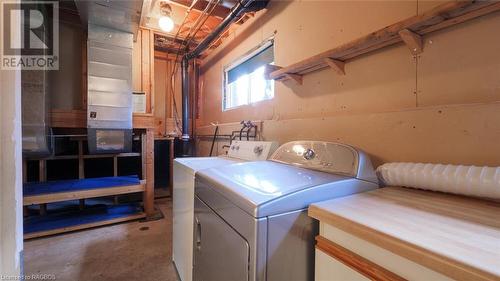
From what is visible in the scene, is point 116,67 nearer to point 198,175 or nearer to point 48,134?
point 48,134

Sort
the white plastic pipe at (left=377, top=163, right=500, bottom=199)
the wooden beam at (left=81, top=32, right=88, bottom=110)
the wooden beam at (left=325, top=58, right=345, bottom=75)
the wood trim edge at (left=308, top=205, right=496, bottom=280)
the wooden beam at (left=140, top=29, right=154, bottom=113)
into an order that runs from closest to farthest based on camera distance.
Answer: the wood trim edge at (left=308, top=205, right=496, bottom=280) → the white plastic pipe at (left=377, top=163, right=500, bottom=199) → the wooden beam at (left=325, top=58, right=345, bottom=75) → the wooden beam at (left=81, top=32, right=88, bottom=110) → the wooden beam at (left=140, top=29, right=154, bottom=113)

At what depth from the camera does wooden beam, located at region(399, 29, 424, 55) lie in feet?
3.22

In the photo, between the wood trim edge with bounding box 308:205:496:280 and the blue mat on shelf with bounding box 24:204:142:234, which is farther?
the blue mat on shelf with bounding box 24:204:142:234

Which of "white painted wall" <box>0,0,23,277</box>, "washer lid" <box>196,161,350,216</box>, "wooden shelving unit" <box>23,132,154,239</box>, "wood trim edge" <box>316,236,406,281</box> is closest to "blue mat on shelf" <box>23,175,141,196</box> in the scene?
"wooden shelving unit" <box>23,132,154,239</box>

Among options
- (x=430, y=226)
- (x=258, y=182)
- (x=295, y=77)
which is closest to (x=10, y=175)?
(x=258, y=182)

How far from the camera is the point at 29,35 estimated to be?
189 cm

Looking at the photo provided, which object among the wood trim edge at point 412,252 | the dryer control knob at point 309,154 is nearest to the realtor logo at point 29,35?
the wood trim edge at point 412,252

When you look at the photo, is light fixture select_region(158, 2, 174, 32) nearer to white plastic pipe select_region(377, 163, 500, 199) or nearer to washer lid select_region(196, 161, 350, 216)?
washer lid select_region(196, 161, 350, 216)

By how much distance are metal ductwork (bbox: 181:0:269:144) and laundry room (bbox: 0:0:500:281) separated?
0.10 ft

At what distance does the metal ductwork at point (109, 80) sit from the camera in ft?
8.21

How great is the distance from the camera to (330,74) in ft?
4.92

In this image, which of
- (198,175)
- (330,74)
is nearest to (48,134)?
(198,175)

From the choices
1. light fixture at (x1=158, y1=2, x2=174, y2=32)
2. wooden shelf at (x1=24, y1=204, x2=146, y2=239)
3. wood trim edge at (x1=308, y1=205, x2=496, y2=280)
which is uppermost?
light fixture at (x1=158, y1=2, x2=174, y2=32)

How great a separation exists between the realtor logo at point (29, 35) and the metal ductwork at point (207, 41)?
1.42m
